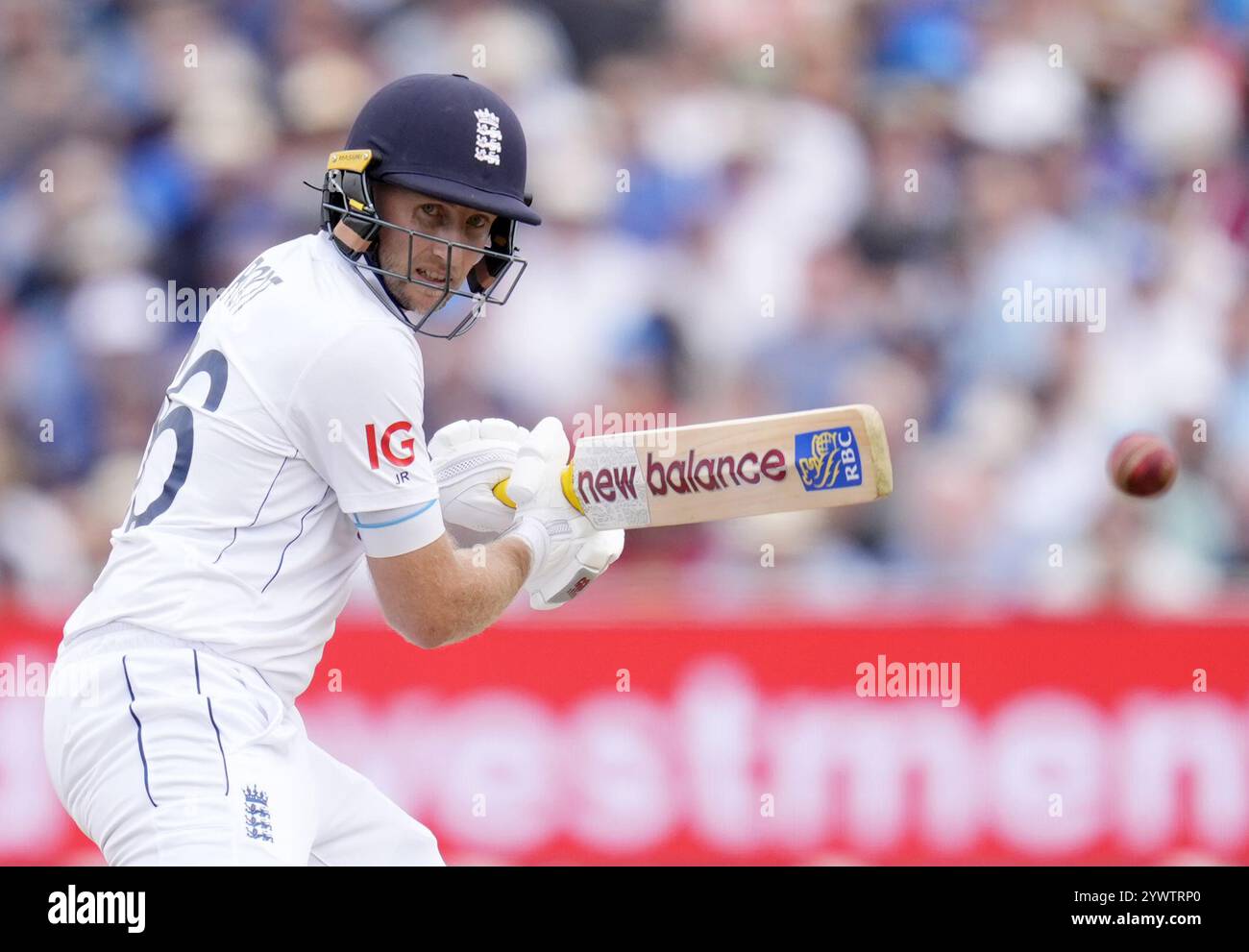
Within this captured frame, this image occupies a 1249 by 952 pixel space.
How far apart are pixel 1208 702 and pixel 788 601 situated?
4.37 ft

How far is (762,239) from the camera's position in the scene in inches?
260

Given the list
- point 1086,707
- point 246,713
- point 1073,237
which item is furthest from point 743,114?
point 246,713

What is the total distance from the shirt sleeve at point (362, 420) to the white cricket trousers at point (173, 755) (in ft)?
1.28

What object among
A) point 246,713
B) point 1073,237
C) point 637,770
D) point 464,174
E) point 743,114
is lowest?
point 637,770

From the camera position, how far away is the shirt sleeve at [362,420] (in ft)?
9.68

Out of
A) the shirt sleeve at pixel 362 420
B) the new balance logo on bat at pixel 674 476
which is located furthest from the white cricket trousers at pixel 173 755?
the new balance logo on bat at pixel 674 476

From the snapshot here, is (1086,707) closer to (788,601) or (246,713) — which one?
(788,601)

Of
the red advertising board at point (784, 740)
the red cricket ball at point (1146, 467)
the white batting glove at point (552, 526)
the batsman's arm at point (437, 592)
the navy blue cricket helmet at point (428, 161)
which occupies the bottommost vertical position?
the red advertising board at point (784, 740)

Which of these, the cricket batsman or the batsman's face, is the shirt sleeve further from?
the batsman's face

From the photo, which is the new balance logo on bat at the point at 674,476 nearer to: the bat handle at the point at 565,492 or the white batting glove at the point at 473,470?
the bat handle at the point at 565,492

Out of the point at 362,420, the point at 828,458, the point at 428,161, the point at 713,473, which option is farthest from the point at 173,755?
the point at 828,458

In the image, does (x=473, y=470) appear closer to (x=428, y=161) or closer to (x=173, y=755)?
(x=428, y=161)

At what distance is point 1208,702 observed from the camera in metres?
5.24

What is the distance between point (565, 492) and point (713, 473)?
319 millimetres
